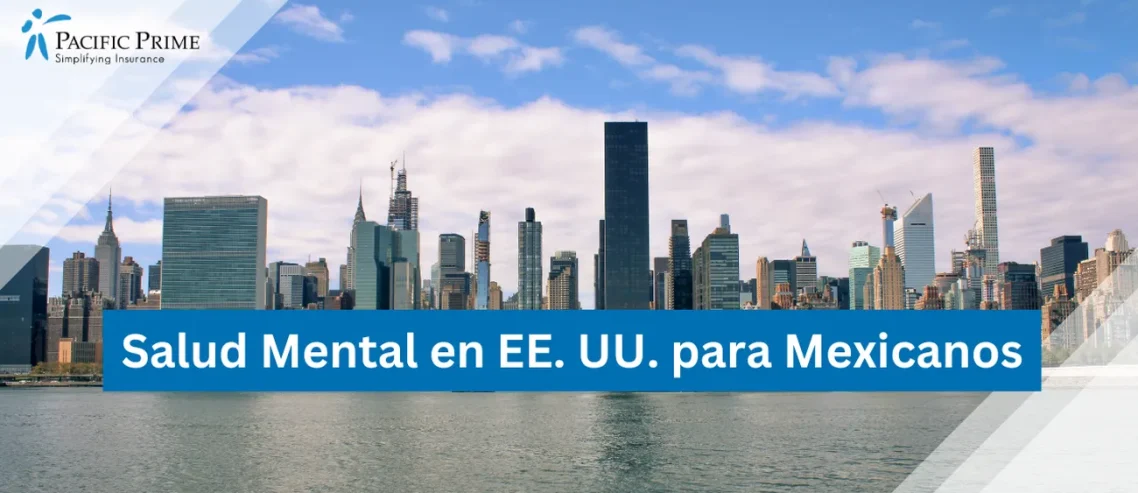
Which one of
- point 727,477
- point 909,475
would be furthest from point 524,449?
point 909,475

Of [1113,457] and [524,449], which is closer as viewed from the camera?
[1113,457]

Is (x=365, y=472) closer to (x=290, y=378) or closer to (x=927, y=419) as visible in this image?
(x=290, y=378)

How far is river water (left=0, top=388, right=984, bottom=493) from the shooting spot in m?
41.0

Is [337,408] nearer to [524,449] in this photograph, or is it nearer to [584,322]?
[524,449]

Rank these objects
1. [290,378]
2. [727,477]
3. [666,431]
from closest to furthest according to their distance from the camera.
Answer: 1. [290,378]
2. [727,477]
3. [666,431]

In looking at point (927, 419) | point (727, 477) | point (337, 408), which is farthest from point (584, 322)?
point (337, 408)

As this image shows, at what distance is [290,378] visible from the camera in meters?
23.1

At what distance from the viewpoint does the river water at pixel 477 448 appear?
135 feet

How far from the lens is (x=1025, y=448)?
55188mm

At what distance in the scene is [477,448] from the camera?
176ft

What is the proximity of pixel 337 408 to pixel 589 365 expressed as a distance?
253ft

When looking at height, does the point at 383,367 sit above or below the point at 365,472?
above

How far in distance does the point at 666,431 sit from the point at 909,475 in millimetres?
23994

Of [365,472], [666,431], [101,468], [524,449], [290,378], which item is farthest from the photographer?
[666,431]
